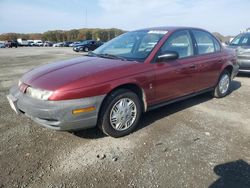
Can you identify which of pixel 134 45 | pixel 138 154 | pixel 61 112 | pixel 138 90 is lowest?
pixel 138 154

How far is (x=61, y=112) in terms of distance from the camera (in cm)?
312

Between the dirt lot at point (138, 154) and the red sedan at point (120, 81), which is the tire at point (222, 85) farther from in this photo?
the dirt lot at point (138, 154)

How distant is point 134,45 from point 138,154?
Result: 2078 millimetres

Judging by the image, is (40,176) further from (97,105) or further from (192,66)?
(192,66)

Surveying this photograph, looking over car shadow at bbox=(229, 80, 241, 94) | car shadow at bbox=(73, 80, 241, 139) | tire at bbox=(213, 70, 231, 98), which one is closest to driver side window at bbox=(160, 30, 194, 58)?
car shadow at bbox=(73, 80, 241, 139)

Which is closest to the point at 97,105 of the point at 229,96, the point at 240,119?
the point at 240,119

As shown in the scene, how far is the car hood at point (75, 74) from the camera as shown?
322 cm

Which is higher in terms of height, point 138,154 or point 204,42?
point 204,42

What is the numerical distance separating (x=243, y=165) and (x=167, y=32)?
2.50 m

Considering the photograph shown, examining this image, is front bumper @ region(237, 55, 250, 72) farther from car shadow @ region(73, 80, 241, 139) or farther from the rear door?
the rear door

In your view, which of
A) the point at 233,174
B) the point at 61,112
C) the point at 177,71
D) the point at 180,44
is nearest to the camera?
the point at 233,174

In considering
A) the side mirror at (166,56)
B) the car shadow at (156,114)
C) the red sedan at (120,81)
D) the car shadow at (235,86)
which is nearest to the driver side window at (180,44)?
the red sedan at (120,81)

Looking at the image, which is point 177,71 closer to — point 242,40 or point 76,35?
point 242,40

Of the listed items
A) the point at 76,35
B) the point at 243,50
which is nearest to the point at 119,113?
the point at 243,50
